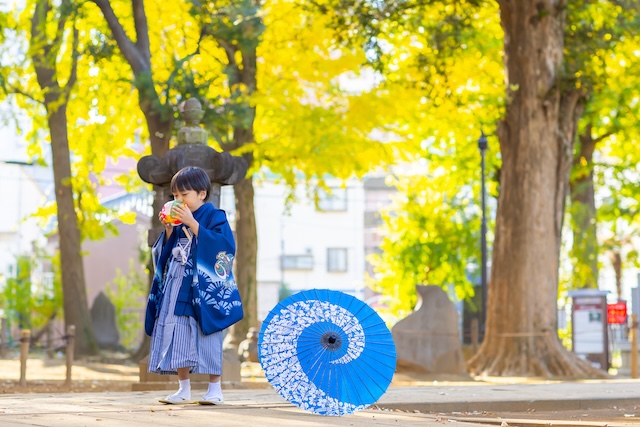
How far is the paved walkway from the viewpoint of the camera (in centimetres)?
722

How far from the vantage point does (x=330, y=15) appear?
23828 mm

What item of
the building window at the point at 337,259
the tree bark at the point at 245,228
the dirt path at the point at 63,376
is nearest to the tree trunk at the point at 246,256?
the tree bark at the point at 245,228

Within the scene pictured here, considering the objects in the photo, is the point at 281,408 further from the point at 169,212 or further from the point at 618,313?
the point at 618,313

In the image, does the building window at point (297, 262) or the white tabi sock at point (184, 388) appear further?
the building window at point (297, 262)

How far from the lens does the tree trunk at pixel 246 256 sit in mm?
28359

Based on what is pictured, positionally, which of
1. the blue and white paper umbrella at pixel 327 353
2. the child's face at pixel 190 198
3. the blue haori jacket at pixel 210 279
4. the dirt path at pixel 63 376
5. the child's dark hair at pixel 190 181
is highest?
the child's dark hair at pixel 190 181

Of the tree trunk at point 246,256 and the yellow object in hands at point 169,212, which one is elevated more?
the tree trunk at point 246,256

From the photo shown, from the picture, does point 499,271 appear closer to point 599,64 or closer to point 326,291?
point 599,64

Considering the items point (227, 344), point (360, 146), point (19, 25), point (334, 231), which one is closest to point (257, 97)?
point (360, 146)

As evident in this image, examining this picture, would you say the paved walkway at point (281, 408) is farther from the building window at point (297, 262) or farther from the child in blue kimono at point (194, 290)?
the building window at point (297, 262)

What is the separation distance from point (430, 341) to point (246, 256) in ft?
25.9

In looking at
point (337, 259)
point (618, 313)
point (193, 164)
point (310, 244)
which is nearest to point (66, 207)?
point (618, 313)

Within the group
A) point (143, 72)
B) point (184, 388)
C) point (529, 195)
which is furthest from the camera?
point (529, 195)

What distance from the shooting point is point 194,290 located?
8477 millimetres
